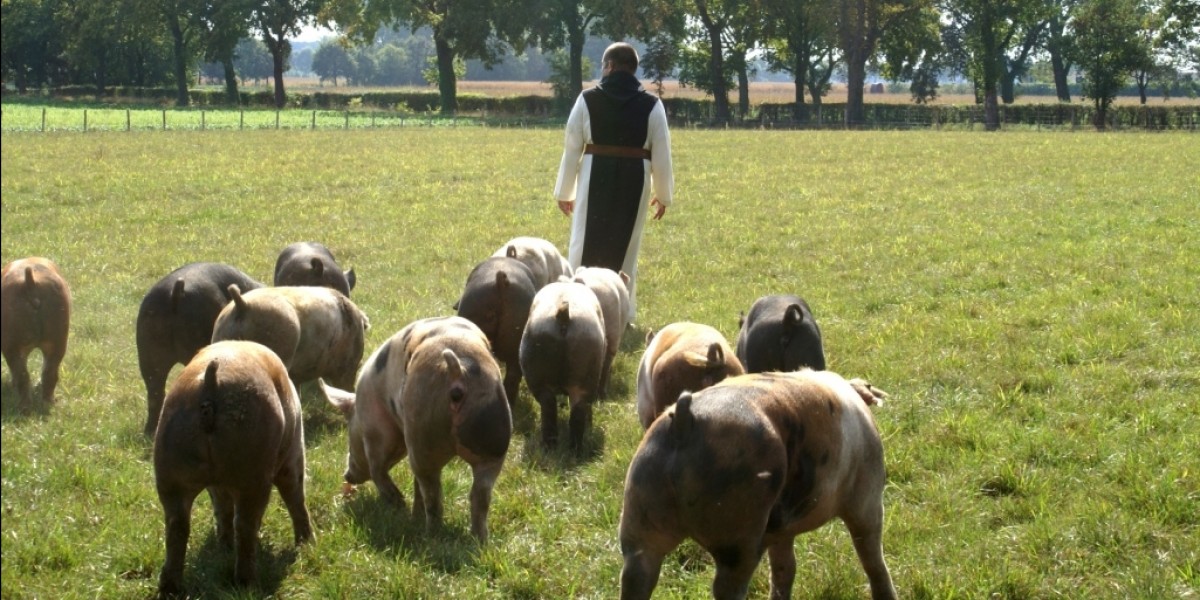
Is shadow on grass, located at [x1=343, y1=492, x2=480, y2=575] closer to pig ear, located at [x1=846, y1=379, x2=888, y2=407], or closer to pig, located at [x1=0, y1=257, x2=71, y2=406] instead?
pig ear, located at [x1=846, y1=379, x2=888, y2=407]

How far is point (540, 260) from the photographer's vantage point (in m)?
9.80

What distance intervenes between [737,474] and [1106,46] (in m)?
71.1

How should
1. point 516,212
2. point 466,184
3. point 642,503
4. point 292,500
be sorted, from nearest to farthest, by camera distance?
1. point 642,503
2. point 292,500
3. point 516,212
4. point 466,184

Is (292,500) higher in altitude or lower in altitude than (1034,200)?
lower

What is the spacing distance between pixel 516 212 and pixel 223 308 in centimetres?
1232

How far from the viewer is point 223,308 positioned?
7297 millimetres

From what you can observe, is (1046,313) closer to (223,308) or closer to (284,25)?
(223,308)

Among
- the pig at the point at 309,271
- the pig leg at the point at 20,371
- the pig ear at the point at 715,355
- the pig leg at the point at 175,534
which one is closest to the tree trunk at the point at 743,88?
the pig at the point at 309,271

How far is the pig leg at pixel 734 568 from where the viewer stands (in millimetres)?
3801

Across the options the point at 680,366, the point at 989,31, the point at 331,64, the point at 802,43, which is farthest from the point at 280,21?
the point at 331,64

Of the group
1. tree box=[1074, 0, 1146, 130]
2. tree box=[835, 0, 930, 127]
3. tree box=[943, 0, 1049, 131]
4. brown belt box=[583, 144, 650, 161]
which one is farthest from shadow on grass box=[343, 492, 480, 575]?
tree box=[1074, 0, 1146, 130]

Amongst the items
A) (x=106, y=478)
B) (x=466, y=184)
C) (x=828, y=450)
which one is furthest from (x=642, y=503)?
(x=466, y=184)

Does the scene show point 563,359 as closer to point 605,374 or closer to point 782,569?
point 605,374

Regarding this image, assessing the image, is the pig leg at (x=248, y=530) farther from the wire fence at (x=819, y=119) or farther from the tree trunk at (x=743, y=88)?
the tree trunk at (x=743, y=88)
